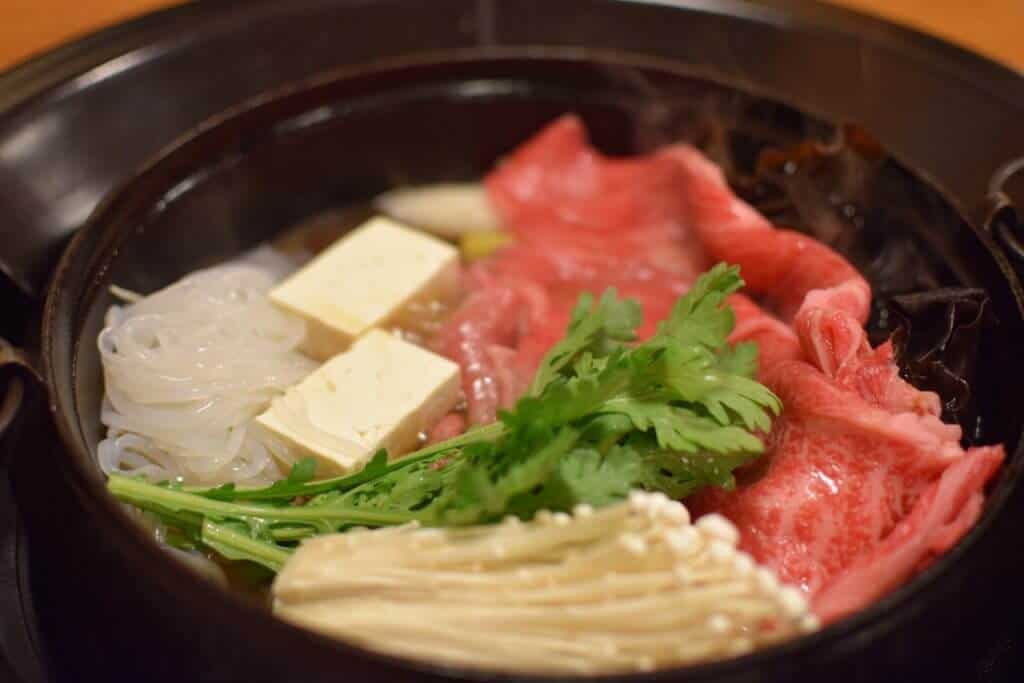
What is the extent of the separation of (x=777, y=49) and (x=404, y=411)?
1.52 m

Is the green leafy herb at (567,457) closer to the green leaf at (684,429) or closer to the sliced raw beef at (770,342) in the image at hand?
the green leaf at (684,429)

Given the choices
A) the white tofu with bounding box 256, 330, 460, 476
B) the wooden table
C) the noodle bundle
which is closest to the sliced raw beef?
the white tofu with bounding box 256, 330, 460, 476

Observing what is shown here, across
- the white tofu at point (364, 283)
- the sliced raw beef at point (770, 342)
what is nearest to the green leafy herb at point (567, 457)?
the sliced raw beef at point (770, 342)

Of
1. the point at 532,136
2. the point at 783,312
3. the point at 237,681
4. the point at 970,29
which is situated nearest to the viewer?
the point at 237,681

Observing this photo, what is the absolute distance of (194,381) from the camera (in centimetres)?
215

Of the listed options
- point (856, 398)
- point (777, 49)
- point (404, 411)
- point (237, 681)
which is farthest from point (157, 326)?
point (777, 49)

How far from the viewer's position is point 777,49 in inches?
112

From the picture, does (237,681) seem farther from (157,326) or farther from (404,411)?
(157,326)

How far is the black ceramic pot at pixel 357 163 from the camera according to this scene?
5.07ft

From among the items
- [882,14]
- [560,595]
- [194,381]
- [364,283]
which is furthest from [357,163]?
[882,14]

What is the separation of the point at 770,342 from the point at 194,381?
1.19m

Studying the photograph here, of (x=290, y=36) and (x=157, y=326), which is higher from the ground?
(x=290, y=36)

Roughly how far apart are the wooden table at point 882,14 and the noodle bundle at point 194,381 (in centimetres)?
147

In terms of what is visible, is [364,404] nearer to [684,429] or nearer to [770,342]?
[684,429]
